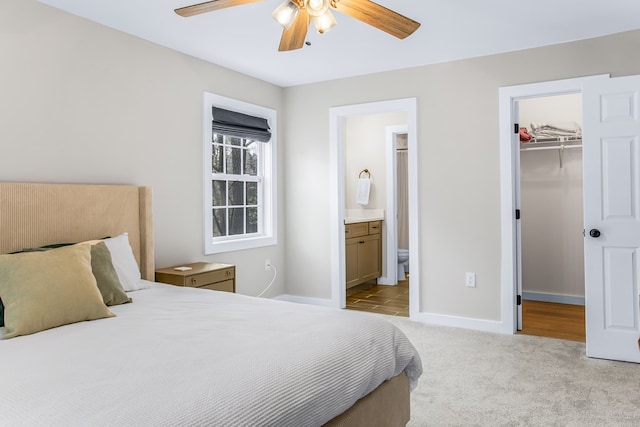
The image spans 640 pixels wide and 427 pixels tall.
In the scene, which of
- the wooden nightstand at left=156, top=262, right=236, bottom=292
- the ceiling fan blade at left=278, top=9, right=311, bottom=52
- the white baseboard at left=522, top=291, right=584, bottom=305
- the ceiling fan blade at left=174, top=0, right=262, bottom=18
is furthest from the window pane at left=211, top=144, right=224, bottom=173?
the white baseboard at left=522, top=291, right=584, bottom=305

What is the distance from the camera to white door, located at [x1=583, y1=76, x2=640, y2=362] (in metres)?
3.29

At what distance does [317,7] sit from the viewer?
229 cm

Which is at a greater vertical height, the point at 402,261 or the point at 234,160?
the point at 234,160

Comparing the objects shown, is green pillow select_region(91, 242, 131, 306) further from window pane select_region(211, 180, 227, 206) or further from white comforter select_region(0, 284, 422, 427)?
window pane select_region(211, 180, 227, 206)

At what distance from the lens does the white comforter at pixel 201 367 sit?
4.14 feet

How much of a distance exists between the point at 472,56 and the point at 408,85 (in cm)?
63

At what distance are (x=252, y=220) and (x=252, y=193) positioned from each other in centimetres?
29

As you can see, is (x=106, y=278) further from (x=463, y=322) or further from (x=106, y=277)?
(x=463, y=322)

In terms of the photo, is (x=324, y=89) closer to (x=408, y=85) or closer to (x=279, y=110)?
(x=279, y=110)

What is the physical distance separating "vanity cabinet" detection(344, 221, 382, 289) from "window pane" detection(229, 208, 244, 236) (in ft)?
4.18

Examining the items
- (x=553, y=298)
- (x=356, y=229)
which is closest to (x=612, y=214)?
(x=553, y=298)

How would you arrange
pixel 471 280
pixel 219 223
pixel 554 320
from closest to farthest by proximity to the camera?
pixel 471 280
pixel 554 320
pixel 219 223

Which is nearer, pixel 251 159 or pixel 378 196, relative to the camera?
pixel 251 159

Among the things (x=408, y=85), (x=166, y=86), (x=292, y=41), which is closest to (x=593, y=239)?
(x=408, y=85)
